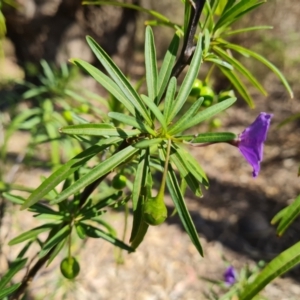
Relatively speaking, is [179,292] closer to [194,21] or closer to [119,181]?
[119,181]

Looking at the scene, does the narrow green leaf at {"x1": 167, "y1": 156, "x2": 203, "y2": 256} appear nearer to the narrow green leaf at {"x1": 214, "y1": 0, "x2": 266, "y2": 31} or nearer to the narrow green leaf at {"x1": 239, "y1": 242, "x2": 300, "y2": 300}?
the narrow green leaf at {"x1": 239, "y1": 242, "x2": 300, "y2": 300}

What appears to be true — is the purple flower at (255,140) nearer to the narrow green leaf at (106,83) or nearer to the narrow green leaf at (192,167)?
the narrow green leaf at (192,167)

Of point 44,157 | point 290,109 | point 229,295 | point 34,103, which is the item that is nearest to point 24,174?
point 44,157

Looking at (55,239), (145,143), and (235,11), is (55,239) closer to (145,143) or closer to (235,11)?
(145,143)

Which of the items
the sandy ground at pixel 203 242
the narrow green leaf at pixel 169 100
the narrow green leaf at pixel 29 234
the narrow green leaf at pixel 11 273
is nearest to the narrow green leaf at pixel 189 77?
the narrow green leaf at pixel 169 100

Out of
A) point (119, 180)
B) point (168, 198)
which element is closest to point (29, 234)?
point (119, 180)

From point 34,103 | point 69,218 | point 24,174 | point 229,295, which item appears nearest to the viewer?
point 69,218
